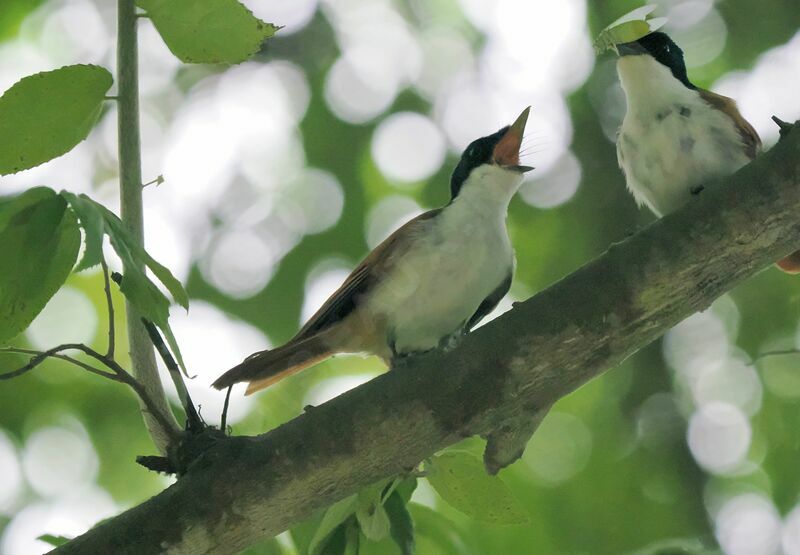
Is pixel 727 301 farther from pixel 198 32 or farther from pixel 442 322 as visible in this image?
pixel 198 32

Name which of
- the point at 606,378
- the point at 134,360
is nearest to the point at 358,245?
the point at 606,378

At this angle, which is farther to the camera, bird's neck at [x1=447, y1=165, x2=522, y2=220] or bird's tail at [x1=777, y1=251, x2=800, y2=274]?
bird's neck at [x1=447, y1=165, x2=522, y2=220]

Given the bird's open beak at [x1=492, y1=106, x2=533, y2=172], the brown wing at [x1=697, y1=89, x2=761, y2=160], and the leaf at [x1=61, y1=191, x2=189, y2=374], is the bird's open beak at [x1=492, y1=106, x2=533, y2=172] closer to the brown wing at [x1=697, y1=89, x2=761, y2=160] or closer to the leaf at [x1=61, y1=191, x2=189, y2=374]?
the brown wing at [x1=697, y1=89, x2=761, y2=160]

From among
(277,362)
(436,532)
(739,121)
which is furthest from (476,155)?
(436,532)

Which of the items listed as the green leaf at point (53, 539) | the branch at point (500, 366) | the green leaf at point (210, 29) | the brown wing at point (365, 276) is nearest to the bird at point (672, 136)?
the brown wing at point (365, 276)

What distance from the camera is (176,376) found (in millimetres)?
2176

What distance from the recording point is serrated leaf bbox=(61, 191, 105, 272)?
176 centimetres

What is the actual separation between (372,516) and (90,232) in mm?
1013

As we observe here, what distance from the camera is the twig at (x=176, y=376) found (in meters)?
2.07

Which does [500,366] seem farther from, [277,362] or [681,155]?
[681,155]

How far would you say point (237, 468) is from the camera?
231 centimetres

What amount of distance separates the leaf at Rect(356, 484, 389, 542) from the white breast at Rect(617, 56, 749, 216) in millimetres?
1588

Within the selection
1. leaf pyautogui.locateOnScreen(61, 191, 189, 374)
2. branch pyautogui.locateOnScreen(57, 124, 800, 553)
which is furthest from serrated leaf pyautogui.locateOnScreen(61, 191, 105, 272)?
branch pyautogui.locateOnScreen(57, 124, 800, 553)

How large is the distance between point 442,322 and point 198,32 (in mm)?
1713
